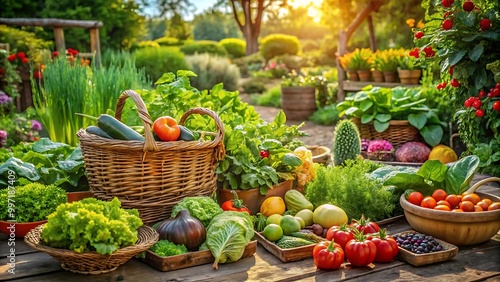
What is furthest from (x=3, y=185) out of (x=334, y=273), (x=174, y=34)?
(x=174, y=34)

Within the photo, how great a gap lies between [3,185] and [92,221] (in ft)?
4.40

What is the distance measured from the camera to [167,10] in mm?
36438

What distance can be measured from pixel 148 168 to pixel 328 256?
1.16 meters

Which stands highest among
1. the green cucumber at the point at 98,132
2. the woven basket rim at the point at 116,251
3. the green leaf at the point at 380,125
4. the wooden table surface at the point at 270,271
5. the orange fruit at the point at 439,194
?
the green cucumber at the point at 98,132

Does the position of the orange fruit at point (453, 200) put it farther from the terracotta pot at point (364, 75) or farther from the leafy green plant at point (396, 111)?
the terracotta pot at point (364, 75)

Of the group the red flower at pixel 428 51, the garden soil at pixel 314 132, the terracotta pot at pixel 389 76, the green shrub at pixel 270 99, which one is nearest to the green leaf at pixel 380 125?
the garden soil at pixel 314 132

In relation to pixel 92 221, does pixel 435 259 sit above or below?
below

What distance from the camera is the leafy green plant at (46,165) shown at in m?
3.83

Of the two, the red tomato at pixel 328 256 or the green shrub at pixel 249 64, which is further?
the green shrub at pixel 249 64

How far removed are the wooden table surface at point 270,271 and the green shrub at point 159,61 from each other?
431 inches

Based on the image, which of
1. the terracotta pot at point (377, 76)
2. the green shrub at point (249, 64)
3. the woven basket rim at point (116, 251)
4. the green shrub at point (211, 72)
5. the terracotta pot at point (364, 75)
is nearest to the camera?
the woven basket rim at point (116, 251)

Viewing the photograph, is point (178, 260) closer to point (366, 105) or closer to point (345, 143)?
point (345, 143)

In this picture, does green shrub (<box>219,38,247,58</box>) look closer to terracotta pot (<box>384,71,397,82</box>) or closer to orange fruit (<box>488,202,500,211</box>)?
terracotta pot (<box>384,71,397,82</box>)

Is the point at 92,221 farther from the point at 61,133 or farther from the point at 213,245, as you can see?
the point at 61,133
